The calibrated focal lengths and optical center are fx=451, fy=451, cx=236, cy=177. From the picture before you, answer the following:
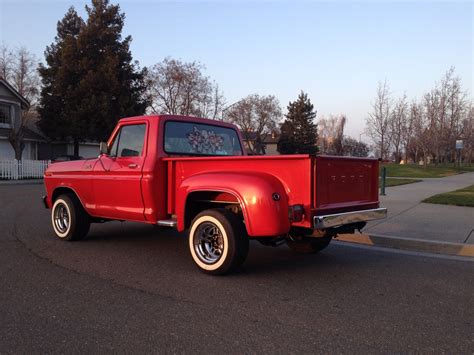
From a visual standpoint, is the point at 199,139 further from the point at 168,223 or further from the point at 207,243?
the point at 207,243

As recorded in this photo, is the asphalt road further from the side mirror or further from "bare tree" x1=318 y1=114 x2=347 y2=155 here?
"bare tree" x1=318 y1=114 x2=347 y2=155

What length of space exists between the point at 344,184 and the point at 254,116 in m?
60.6

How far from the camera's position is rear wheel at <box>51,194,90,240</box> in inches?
298

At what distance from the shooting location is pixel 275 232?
4973 millimetres

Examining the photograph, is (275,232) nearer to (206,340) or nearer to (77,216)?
(206,340)

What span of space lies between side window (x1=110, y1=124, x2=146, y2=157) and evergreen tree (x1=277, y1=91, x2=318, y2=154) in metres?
61.8

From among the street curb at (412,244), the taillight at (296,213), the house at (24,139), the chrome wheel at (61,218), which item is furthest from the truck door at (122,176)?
the house at (24,139)

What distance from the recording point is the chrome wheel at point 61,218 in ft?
25.7

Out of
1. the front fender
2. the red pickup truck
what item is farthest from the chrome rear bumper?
the front fender

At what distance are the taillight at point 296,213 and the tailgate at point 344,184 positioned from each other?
8.2 inches

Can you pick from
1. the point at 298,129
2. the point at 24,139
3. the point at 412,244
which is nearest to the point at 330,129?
the point at 298,129

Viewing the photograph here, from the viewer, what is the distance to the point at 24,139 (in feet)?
113

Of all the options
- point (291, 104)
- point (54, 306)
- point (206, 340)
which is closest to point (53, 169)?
point (54, 306)

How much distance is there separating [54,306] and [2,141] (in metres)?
32.1
